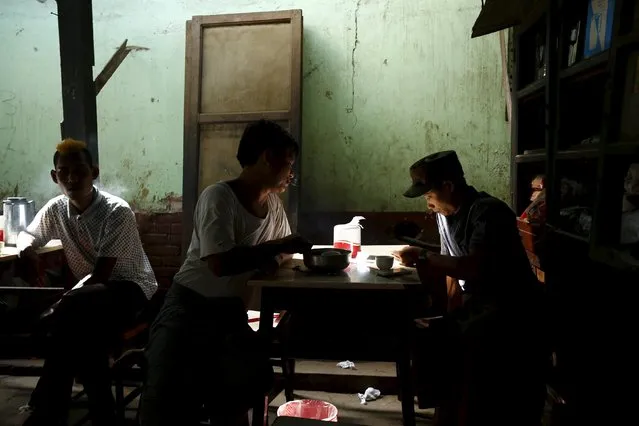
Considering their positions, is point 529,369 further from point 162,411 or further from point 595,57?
point 162,411

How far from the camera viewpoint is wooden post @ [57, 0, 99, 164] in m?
4.20

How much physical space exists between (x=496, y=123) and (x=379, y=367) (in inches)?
104

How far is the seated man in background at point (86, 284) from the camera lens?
9.64ft

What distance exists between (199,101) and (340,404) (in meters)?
3.10

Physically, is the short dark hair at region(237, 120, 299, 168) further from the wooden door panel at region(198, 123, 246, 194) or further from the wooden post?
the wooden post

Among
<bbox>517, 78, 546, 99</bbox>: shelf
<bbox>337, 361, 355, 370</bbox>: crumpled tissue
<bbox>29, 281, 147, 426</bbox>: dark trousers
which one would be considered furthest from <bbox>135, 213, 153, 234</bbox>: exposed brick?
<bbox>517, 78, 546, 99</bbox>: shelf

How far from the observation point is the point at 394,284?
249 cm

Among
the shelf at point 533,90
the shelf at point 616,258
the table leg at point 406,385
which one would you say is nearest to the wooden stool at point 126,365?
the table leg at point 406,385

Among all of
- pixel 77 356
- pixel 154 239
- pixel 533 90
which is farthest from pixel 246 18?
pixel 77 356

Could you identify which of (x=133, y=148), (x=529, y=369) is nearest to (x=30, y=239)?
(x=133, y=148)

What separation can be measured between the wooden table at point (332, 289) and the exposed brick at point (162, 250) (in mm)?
2625

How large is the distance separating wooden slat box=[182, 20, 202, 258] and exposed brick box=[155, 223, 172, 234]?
1.67 feet

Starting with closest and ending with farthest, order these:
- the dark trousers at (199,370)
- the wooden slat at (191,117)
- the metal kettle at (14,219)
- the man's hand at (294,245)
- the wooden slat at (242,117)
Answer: the dark trousers at (199,370)
the man's hand at (294,245)
the metal kettle at (14,219)
the wooden slat at (242,117)
the wooden slat at (191,117)

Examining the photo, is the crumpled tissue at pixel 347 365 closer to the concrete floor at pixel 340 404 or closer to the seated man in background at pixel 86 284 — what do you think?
the concrete floor at pixel 340 404
